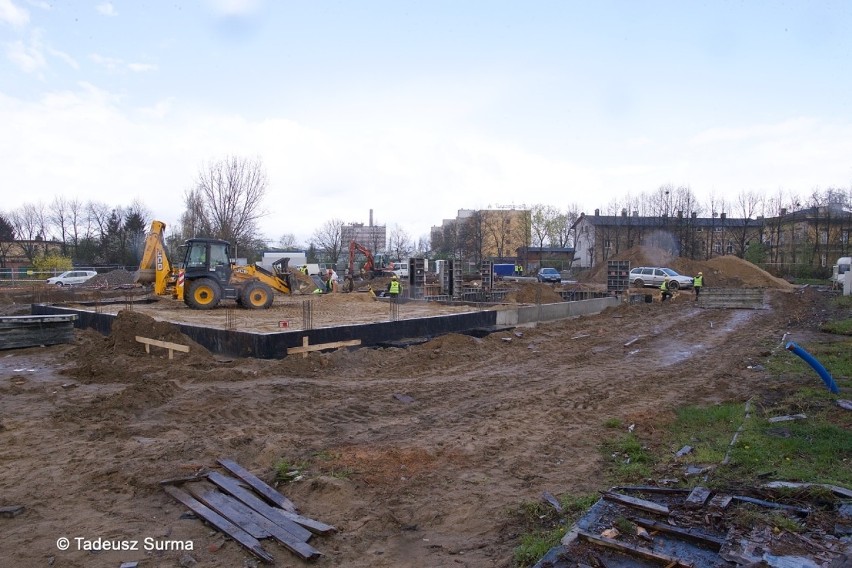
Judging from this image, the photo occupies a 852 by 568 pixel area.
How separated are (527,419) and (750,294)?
23.5 metres

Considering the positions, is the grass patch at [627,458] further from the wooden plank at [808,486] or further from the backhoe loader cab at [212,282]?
the backhoe loader cab at [212,282]

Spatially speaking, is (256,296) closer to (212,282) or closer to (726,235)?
(212,282)

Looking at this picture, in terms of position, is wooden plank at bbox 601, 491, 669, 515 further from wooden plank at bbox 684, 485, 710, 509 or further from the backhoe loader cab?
the backhoe loader cab

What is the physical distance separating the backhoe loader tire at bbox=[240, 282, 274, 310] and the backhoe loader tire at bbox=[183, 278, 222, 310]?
95cm

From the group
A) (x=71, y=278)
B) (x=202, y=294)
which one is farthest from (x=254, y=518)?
(x=71, y=278)

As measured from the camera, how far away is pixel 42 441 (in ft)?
24.6

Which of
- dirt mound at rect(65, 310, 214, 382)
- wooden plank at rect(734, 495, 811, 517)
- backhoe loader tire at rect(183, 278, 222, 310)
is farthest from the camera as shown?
backhoe loader tire at rect(183, 278, 222, 310)

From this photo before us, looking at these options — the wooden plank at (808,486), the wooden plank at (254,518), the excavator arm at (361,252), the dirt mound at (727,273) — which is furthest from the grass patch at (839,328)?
the excavator arm at (361,252)

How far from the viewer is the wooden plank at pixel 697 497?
15.7 ft

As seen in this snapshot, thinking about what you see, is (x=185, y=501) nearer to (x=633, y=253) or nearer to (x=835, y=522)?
(x=835, y=522)

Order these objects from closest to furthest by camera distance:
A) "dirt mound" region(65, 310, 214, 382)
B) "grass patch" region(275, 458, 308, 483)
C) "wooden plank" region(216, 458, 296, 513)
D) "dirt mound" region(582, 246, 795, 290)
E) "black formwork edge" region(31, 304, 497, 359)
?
1. "wooden plank" region(216, 458, 296, 513)
2. "grass patch" region(275, 458, 308, 483)
3. "dirt mound" region(65, 310, 214, 382)
4. "black formwork edge" region(31, 304, 497, 359)
5. "dirt mound" region(582, 246, 795, 290)

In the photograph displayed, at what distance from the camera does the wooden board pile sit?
476 centimetres

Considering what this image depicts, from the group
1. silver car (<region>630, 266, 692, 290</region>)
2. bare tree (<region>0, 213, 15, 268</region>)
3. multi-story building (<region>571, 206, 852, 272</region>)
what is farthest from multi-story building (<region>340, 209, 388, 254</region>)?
silver car (<region>630, 266, 692, 290</region>)

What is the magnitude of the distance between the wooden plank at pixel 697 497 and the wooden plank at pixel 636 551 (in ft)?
3.13
